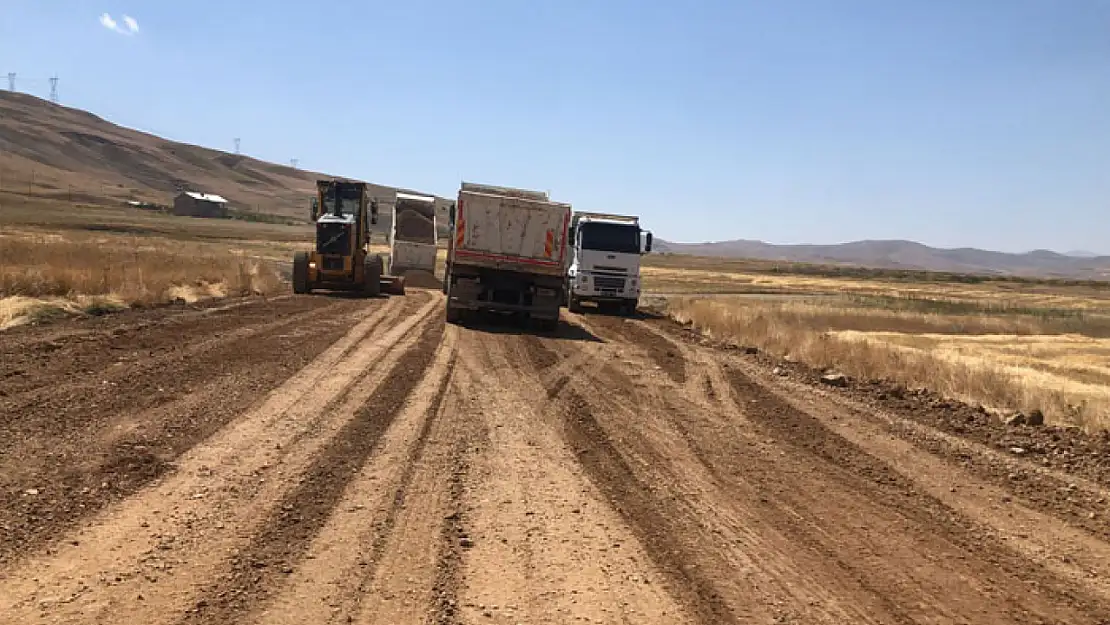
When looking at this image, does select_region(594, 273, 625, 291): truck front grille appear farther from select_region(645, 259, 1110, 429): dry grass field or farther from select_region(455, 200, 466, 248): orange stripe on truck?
select_region(455, 200, 466, 248): orange stripe on truck

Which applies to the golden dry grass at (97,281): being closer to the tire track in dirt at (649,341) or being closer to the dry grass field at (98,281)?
the dry grass field at (98,281)

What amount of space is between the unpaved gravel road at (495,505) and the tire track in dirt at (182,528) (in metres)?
0.02

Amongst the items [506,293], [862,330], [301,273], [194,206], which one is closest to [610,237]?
[506,293]

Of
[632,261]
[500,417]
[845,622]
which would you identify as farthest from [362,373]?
[632,261]

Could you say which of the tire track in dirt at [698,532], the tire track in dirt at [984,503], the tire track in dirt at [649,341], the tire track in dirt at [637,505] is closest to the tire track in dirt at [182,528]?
the tire track in dirt at [637,505]

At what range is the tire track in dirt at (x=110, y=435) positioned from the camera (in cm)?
569

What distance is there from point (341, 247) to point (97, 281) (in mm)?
8658

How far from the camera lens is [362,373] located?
12.0m

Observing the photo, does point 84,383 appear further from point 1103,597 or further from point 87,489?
point 1103,597

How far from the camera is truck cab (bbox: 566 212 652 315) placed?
91.4 feet

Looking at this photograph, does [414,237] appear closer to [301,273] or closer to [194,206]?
[301,273]

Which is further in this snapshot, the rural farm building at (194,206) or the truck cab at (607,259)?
the rural farm building at (194,206)

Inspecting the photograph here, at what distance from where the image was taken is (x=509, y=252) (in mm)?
20703

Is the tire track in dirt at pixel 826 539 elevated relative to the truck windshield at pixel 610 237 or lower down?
lower down
